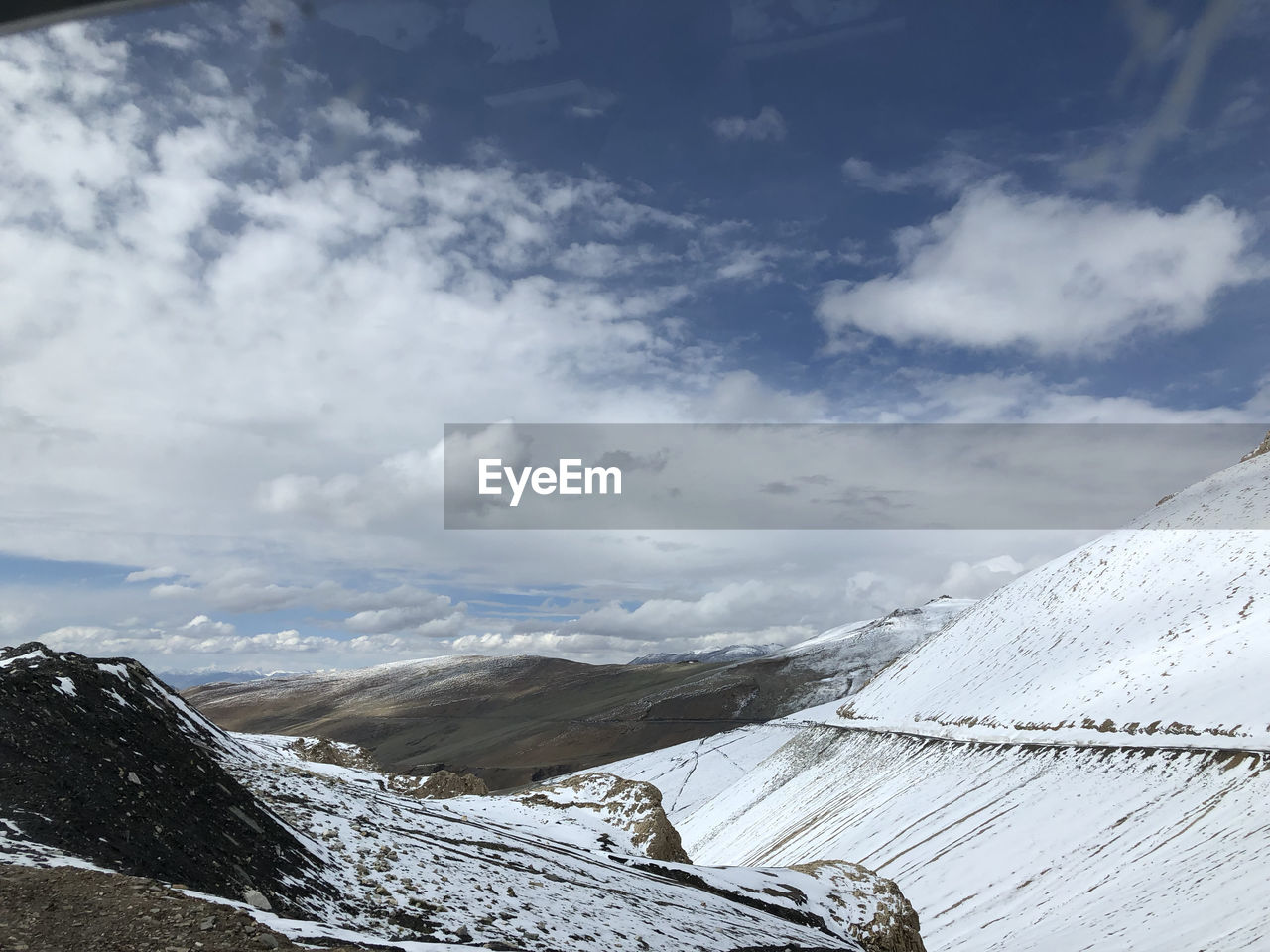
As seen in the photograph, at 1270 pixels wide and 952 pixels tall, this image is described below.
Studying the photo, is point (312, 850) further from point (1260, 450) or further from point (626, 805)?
point (1260, 450)

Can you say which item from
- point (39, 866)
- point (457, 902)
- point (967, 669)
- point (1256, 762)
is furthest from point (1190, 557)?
point (39, 866)

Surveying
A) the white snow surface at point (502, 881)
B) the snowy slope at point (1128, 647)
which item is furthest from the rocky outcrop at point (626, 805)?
the snowy slope at point (1128, 647)

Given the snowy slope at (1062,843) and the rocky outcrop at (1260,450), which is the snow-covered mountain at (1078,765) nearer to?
the snowy slope at (1062,843)

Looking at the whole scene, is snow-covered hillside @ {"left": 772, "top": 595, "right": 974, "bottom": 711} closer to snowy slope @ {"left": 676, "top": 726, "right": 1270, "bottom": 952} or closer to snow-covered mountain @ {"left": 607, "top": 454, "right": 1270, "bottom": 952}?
snow-covered mountain @ {"left": 607, "top": 454, "right": 1270, "bottom": 952}

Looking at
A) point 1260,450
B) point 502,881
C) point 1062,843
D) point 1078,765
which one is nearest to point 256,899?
point 502,881

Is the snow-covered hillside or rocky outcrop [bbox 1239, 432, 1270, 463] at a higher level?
rocky outcrop [bbox 1239, 432, 1270, 463]

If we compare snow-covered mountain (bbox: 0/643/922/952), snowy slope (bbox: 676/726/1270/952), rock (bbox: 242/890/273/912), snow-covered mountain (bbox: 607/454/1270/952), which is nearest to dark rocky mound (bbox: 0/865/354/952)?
snow-covered mountain (bbox: 0/643/922/952)

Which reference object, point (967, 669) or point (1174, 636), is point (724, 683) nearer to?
point (967, 669)
